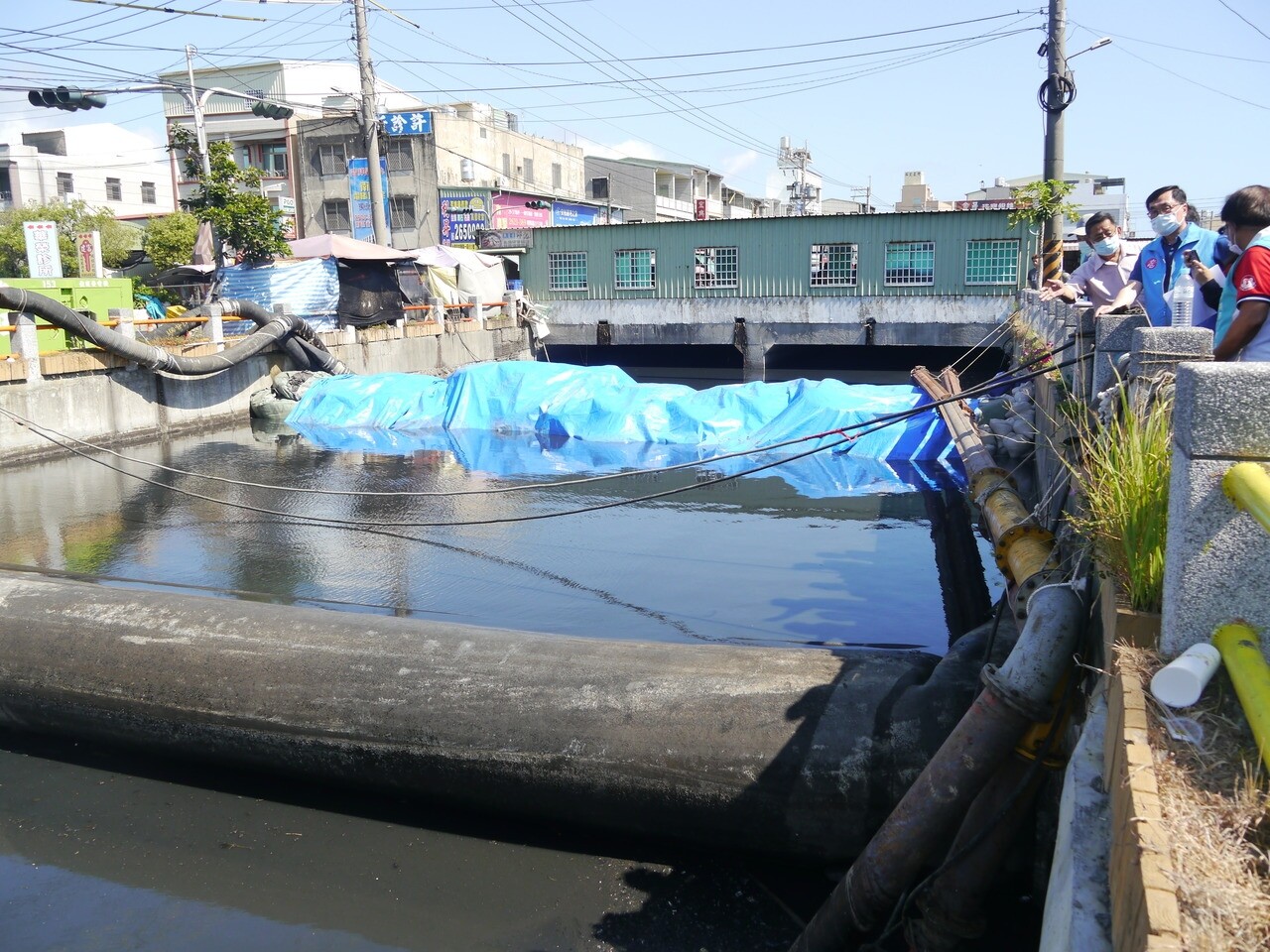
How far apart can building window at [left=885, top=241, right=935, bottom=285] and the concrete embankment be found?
40.2ft

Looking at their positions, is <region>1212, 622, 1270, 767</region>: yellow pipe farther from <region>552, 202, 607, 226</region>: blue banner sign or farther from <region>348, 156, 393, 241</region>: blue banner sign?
<region>552, 202, 607, 226</region>: blue banner sign

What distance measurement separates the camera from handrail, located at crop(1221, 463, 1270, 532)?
2.22m

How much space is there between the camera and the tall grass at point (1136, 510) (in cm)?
286

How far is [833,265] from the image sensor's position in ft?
84.9

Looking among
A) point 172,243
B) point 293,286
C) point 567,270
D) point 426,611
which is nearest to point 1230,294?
point 426,611

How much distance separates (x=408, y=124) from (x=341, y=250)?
22.0m

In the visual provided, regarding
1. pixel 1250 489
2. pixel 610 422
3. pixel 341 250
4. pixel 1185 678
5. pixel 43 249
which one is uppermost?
pixel 341 250

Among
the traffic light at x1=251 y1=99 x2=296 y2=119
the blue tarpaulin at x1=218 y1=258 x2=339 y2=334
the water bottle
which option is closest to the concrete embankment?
the blue tarpaulin at x1=218 y1=258 x2=339 y2=334

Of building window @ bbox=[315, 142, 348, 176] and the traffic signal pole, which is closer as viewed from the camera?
the traffic signal pole

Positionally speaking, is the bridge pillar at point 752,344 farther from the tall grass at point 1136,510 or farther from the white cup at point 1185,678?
the white cup at point 1185,678

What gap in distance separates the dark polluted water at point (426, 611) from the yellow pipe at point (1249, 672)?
7.31 feet

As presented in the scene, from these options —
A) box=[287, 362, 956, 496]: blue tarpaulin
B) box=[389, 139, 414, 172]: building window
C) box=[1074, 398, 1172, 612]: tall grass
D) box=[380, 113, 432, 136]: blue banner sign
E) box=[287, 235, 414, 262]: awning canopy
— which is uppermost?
box=[380, 113, 432, 136]: blue banner sign

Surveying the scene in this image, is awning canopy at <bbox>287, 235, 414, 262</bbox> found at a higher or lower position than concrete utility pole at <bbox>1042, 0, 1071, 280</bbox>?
lower

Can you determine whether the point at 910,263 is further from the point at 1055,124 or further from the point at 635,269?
the point at 1055,124
